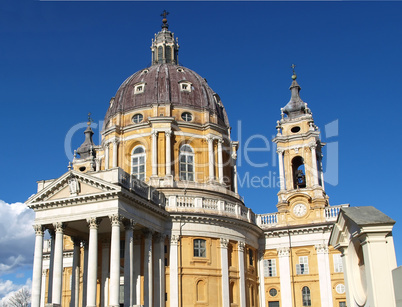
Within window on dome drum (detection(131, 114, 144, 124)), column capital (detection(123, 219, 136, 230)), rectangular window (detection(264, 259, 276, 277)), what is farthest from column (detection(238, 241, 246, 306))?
window on dome drum (detection(131, 114, 144, 124))

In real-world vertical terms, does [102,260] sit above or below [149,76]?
below

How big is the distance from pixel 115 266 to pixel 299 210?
66.1 ft

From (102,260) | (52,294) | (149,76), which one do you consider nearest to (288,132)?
(149,76)

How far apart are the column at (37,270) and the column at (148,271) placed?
20.7ft

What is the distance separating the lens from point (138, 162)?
42.8m

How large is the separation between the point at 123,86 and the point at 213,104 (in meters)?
8.60

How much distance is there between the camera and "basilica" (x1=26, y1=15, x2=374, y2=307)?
3064cm

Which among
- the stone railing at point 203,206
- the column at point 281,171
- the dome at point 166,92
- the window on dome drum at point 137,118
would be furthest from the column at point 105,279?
the column at point 281,171

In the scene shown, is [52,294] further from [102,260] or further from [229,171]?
[229,171]

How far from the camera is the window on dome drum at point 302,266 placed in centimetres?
4216

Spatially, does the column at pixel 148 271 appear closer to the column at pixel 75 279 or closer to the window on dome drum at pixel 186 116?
the column at pixel 75 279

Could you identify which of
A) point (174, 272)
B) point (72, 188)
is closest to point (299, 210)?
point (174, 272)

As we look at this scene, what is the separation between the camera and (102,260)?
34812mm

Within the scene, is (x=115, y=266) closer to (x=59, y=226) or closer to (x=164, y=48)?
(x=59, y=226)
